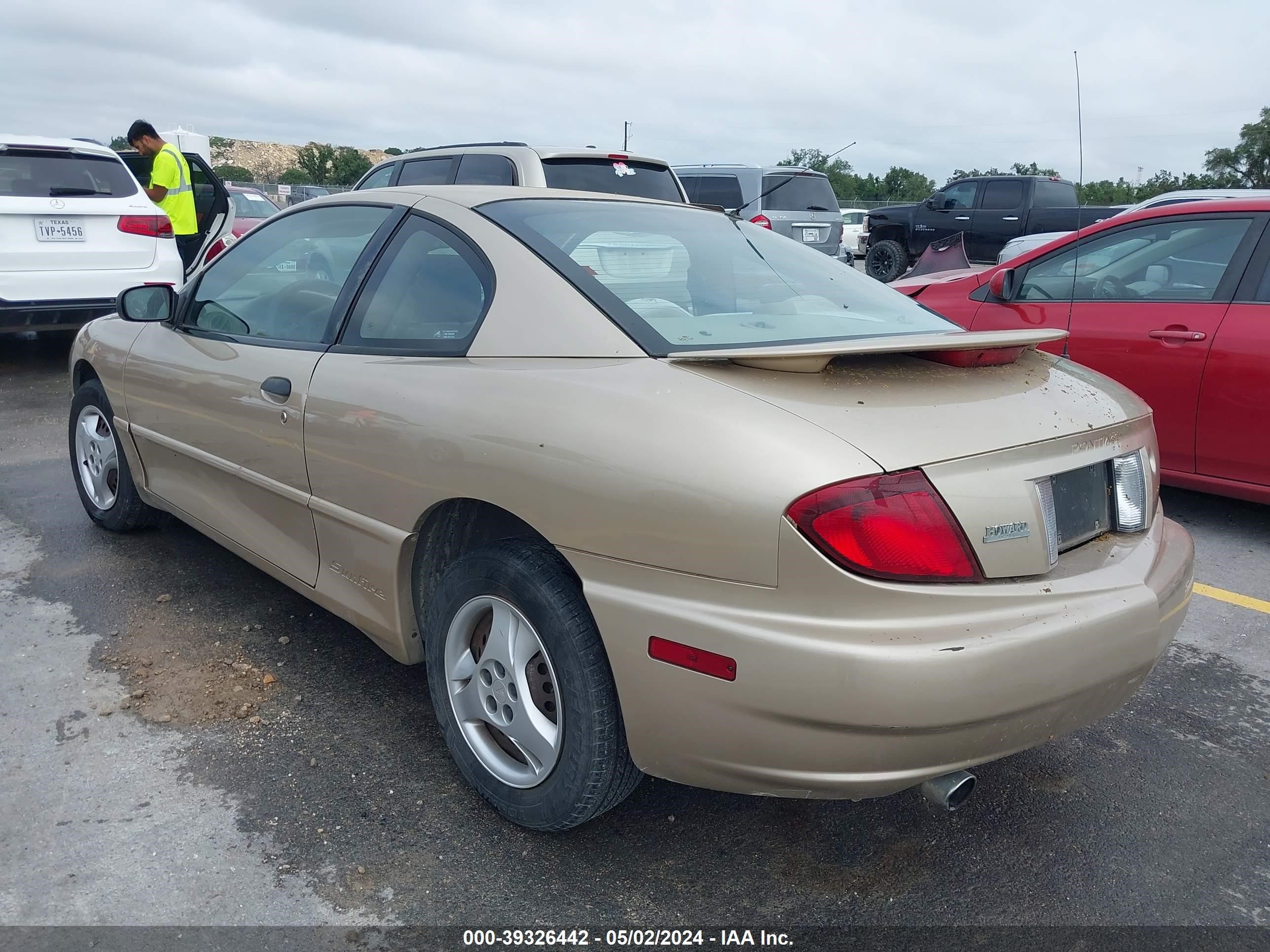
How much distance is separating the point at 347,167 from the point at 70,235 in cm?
5684

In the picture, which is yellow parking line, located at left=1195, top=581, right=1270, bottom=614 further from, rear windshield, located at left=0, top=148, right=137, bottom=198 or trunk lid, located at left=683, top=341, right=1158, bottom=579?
rear windshield, located at left=0, top=148, right=137, bottom=198

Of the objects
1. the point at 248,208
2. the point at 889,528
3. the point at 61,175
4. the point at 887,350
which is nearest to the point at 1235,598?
the point at 887,350

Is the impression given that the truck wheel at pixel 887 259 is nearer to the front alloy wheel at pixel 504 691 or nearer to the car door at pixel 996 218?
the car door at pixel 996 218

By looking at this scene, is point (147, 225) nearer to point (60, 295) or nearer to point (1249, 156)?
point (60, 295)

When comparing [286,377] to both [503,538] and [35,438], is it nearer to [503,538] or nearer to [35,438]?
[503,538]

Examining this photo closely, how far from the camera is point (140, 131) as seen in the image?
855 centimetres

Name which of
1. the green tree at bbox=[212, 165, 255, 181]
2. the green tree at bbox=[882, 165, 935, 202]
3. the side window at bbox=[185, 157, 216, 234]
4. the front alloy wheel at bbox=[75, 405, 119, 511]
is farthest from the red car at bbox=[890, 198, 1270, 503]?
the green tree at bbox=[212, 165, 255, 181]

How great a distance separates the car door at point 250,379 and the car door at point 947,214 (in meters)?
15.4

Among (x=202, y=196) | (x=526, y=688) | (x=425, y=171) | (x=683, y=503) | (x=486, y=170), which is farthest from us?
(x=202, y=196)

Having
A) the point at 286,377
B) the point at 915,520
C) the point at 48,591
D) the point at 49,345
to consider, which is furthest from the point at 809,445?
the point at 49,345

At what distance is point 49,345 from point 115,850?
28.7 feet

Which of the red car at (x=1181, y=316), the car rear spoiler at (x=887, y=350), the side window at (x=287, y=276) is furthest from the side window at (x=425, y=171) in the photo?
the car rear spoiler at (x=887, y=350)

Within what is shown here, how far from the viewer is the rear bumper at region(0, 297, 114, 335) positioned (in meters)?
7.26

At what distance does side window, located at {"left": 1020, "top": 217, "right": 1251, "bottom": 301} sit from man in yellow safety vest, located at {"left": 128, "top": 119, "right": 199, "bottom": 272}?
7.04 meters
